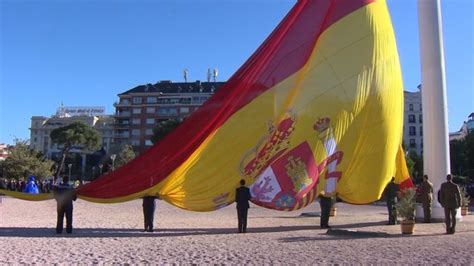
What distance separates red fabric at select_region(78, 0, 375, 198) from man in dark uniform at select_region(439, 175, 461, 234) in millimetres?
6219

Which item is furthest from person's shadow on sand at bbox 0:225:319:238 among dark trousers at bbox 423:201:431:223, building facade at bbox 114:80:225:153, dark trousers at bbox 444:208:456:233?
building facade at bbox 114:80:225:153

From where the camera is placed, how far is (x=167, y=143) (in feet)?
53.7

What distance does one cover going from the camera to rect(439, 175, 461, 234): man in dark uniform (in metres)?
15.0

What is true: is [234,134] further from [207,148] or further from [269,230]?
[269,230]

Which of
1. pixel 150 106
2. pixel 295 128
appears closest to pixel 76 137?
pixel 150 106

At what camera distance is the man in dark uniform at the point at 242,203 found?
51.2ft

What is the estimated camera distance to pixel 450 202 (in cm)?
1514

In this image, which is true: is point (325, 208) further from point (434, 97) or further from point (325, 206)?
point (434, 97)

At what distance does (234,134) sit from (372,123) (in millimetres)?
5024

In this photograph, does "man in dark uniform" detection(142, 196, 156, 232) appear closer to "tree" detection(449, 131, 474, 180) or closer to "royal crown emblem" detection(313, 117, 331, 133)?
"royal crown emblem" detection(313, 117, 331, 133)

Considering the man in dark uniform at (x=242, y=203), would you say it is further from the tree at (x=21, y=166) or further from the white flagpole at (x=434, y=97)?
the tree at (x=21, y=166)

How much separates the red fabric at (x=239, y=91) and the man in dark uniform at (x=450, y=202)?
6.22 meters

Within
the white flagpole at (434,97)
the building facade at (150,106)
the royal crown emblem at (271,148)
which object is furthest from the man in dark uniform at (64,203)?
the building facade at (150,106)

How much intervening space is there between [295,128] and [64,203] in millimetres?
7826
